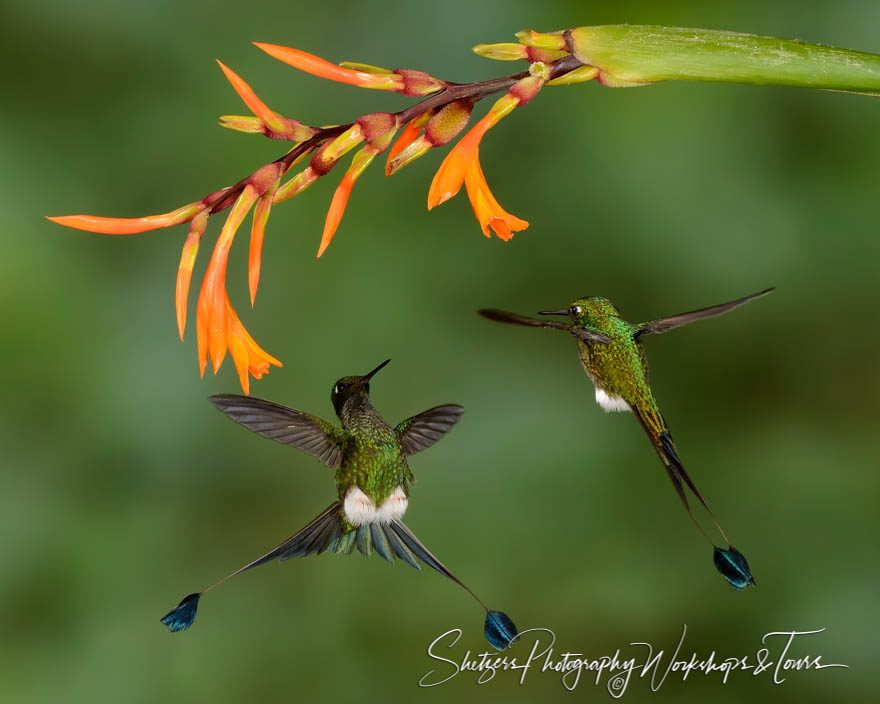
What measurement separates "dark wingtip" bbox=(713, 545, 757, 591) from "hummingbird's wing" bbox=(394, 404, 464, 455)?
0.61 feet

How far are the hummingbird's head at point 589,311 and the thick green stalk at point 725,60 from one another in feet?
0.52

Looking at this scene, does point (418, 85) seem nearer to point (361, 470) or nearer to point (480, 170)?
point (480, 170)

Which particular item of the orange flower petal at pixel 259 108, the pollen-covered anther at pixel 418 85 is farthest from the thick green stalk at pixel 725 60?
the orange flower petal at pixel 259 108

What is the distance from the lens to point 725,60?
591 mm

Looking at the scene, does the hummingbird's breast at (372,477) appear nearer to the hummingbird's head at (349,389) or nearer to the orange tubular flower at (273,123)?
the hummingbird's head at (349,389)

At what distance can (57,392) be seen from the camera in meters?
1.57

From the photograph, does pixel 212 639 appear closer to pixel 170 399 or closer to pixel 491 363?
pixel 170 399

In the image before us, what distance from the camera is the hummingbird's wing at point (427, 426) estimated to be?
65 centimetres

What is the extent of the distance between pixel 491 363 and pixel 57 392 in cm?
74

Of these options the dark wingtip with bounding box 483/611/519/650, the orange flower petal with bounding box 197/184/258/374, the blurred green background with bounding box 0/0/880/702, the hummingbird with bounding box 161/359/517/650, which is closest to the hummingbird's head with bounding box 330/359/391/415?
the hummingbird with bounding box 161/359/517/650

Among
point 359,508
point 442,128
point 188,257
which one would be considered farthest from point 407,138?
point 359,508

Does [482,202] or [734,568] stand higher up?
[482,202]

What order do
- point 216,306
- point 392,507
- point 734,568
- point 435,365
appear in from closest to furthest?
point 734,568 < point 216,306 < point 392,507 < point 435,365

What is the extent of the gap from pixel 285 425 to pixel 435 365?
3.01 feet
